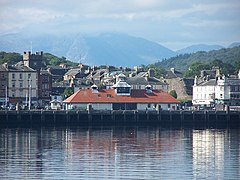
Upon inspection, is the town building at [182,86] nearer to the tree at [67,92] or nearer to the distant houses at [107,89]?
the distant houses at [107,89]

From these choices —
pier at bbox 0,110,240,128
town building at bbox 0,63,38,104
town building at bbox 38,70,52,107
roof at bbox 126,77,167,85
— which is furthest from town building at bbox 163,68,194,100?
pier at bbox 0,110,240,128

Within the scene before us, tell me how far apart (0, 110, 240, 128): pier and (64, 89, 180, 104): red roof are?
832 centimetres

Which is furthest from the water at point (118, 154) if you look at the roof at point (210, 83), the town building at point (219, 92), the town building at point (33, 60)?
the town building at point (33, 60)

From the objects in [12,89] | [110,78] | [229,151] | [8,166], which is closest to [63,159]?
[8,166]

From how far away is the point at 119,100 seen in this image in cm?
12912

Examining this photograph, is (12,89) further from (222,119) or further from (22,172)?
(22,172)

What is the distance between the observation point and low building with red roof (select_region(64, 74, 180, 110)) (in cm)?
12688

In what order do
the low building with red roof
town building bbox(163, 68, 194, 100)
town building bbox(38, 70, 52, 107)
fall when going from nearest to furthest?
1. the low building with red roof
2. town building bbox(38, 70, 52, 107)
3. town building bbox(163, 68, 194, 100)

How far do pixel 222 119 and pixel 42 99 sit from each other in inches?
1630

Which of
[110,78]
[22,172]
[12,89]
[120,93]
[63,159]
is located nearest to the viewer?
[22,172]

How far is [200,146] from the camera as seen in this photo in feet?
267

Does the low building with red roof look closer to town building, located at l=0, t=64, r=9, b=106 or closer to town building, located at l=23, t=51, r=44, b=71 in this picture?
town building, located at l=0, t=64, r=9, b=106

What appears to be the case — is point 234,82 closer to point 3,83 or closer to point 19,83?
point 19,83

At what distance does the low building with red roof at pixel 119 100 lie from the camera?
12688 cm
